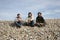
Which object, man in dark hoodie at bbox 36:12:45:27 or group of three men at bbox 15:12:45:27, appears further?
man in dark hoodie at bbox 36:12:45:27

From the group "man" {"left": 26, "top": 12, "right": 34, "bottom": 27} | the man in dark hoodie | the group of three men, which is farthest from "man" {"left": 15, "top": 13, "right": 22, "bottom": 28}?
the man in dark hoodie

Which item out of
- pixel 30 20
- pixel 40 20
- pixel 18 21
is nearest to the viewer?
pixel 18 21

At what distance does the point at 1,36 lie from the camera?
20.9m

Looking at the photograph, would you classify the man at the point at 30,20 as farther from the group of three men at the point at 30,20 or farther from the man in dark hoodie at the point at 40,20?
the man in dark hoodie at the point at 40,20

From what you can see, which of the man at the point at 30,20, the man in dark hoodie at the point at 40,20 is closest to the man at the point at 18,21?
the man at the point at 30,20

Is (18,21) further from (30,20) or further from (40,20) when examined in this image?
(40,20)

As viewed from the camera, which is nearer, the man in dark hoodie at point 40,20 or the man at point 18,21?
the man at point 18,21

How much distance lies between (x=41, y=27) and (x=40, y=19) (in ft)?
2.49

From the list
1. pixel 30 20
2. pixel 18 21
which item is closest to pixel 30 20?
pixel 30 20

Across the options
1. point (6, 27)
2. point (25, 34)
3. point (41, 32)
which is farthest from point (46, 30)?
point (6, 27)

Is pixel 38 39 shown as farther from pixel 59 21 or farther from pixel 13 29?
pixel 59 21

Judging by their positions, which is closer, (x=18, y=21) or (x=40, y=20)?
(x=18, y=21)

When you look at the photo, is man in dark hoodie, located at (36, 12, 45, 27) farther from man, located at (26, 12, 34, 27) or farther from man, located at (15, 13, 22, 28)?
man, located at (15, 13, 22, 28)

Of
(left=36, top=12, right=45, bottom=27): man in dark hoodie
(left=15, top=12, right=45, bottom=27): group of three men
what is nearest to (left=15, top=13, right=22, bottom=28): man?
A: (left=15, top=12, right=45, bottom=27): group of three men
